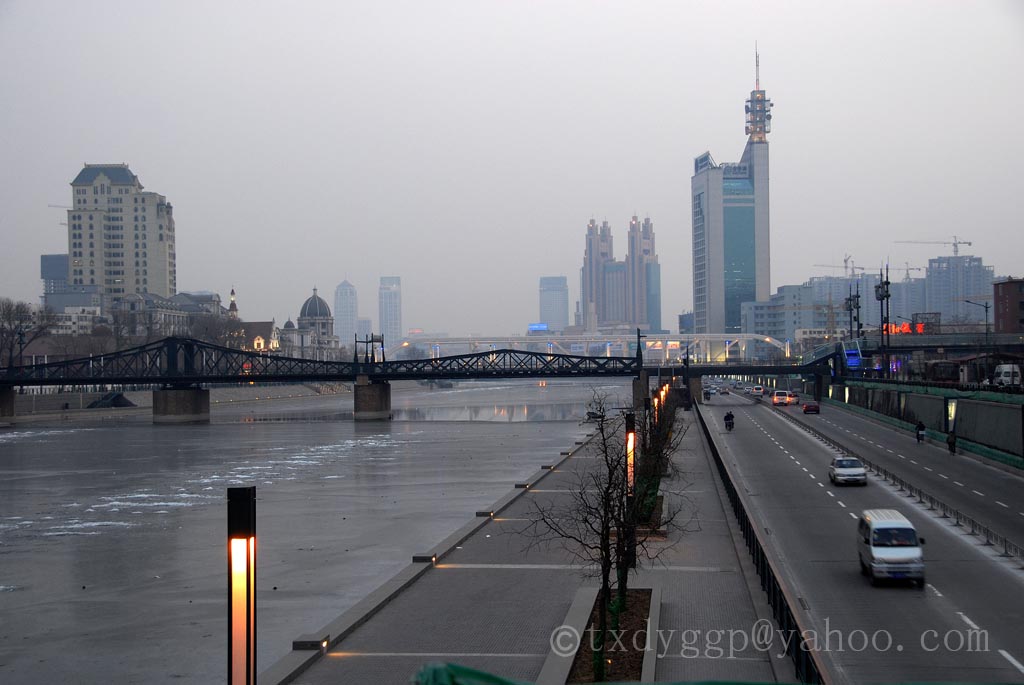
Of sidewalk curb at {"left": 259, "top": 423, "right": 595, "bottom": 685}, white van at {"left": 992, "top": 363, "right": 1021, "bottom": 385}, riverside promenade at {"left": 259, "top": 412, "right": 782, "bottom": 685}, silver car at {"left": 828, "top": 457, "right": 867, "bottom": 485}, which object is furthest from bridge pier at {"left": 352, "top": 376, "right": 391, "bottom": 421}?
riverside promenade at {"left": 259, "top": 412, "right": 782, "bottom": 685}

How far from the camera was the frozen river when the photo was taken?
70.1 feet

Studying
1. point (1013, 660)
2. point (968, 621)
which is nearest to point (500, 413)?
point (968, 621)

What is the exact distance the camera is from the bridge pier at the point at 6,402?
123 meters

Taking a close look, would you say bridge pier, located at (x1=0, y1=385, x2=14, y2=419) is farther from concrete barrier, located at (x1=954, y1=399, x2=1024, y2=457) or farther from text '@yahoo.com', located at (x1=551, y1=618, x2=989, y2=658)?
text '@yahoo.com', located at (x1=551, y1=618, x2=989, y2=658)

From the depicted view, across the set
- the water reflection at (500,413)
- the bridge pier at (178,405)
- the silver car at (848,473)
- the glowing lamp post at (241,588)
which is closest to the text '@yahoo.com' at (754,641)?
the glowing lamp post at (241,588)

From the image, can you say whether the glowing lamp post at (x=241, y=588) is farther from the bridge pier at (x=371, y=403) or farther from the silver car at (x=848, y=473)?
the bridge pier at (x=371, y=403)

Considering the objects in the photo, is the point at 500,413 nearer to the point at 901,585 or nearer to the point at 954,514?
the point at 954,514

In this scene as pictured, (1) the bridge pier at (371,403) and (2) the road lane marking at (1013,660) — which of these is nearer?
(2) the road lane marking at (1013,660)

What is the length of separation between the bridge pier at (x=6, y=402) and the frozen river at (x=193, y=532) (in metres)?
38.3

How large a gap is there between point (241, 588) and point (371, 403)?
11670 cm

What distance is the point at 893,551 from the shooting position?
890 inches

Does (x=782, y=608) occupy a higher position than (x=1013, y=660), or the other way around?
(x=782, y=608)

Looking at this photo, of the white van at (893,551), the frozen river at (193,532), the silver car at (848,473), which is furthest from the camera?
the silver car at (848,473)

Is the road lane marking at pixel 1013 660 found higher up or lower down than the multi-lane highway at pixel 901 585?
higher up
